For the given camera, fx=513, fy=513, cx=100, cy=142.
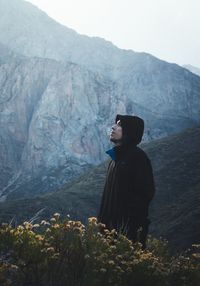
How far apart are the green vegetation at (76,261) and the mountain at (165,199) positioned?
54.6 ft

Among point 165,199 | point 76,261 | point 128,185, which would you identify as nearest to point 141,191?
point 128,185

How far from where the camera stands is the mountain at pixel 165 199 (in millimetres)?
23594

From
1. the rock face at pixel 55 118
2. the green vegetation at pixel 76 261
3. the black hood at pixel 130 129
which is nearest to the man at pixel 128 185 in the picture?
the black hood at pixel 130 129

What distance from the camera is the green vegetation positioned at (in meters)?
3.64

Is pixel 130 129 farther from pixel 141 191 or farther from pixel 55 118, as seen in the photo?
pixel 55 118

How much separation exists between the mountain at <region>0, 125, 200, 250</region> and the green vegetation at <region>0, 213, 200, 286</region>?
54.6ft

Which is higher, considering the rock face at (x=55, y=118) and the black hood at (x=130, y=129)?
the black hood at (x=130, y=129)

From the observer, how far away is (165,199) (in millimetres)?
31719

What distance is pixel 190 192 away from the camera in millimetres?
30344

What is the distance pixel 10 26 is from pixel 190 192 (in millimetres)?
83659

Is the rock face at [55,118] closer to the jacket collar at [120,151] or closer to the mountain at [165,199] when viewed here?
the mountain at [165,199]

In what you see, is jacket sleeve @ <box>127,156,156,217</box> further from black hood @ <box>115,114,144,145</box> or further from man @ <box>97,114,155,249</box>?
black hood @ <box>115,114,144,145</box>

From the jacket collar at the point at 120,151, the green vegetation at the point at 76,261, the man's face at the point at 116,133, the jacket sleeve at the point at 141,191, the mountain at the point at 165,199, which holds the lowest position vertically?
the mountain at the point at 165,199

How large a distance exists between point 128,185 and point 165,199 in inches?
1063
